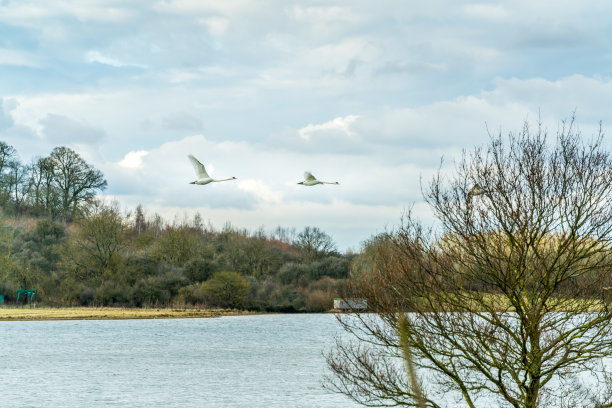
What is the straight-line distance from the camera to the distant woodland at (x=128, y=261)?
2717 inches

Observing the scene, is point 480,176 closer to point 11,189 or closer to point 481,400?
point 481,400

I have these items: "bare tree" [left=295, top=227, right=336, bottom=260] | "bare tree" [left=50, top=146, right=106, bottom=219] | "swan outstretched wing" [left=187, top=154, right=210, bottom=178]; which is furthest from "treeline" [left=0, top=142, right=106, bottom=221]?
"swan outstretched wing" [left=187, top=154, right=210, bottom=178]

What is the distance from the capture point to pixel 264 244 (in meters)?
80.6

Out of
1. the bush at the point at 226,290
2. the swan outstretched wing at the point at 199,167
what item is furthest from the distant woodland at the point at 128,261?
the swan outstretched wing at the point at 199,167

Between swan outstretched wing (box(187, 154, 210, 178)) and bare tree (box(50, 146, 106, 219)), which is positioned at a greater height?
bare tree (box(50, 146, 106, 219))

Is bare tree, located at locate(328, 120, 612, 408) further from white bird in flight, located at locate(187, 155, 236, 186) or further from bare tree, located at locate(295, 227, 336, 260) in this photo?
bare tree, located at locate(295, 227, 336, 260)

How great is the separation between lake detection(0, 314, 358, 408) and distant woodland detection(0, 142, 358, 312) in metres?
6.04

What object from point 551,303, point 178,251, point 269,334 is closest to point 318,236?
point 178,251

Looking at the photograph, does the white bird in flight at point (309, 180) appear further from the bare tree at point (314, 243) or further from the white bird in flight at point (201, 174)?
the bare tree at point (314, 243)

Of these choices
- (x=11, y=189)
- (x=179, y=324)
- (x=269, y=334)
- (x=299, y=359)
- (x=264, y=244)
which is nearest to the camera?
(x=299, y=359)

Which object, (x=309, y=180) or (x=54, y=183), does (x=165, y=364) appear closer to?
(x=309, y=180)

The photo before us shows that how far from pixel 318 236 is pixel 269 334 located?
101ft

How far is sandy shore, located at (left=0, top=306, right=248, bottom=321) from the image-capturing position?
61.8m

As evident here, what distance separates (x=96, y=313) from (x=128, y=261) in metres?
7.97
